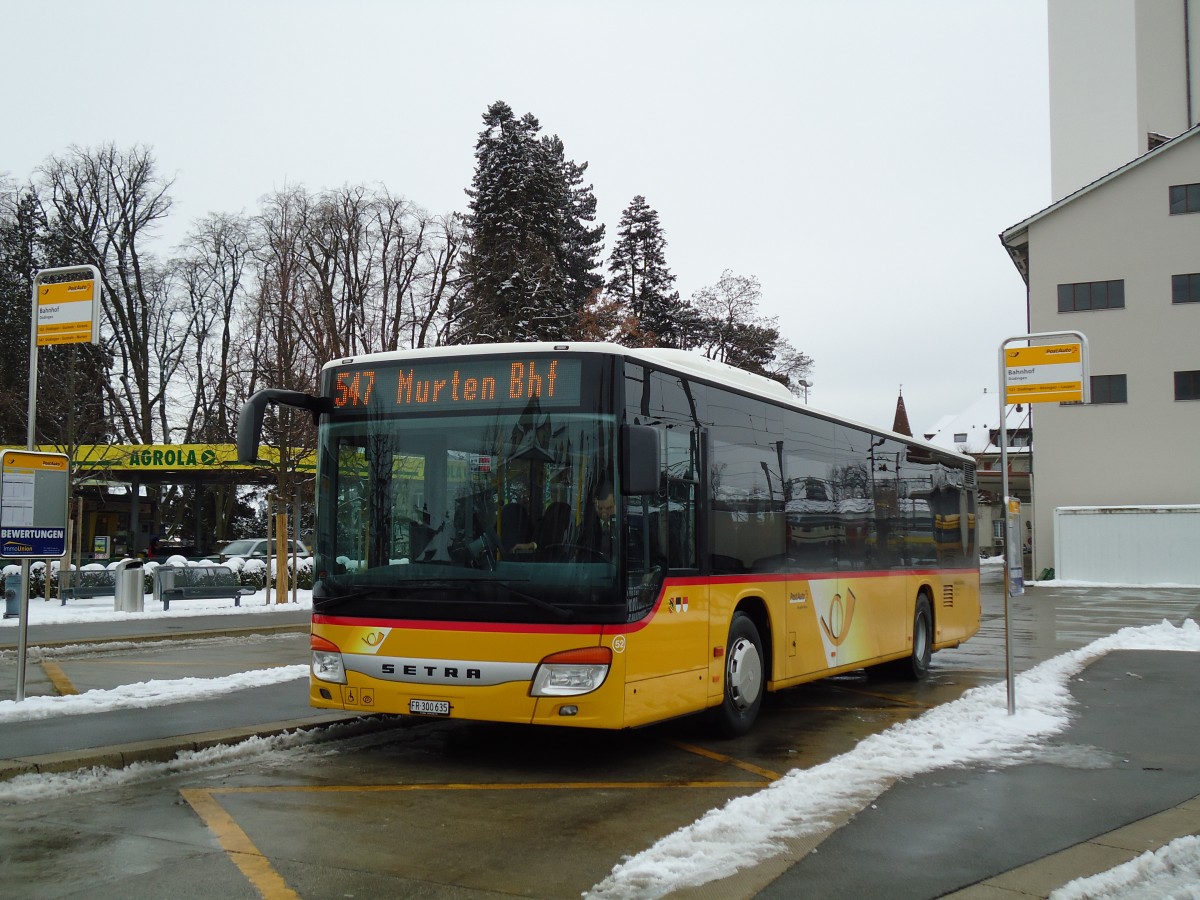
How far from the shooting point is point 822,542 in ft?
37.1

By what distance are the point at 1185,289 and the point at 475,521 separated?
4227cm

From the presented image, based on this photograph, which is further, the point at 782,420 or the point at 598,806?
the point at 782,420

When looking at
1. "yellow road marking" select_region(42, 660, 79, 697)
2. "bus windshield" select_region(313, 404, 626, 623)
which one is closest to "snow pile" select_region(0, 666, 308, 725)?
"yellow road marking" select_region(42, 660, 79, 697)

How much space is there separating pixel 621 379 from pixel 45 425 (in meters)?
36.0

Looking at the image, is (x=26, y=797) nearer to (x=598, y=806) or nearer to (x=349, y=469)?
(x=349, y=469)

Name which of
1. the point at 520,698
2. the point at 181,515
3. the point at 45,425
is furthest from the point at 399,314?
the point at 520,698

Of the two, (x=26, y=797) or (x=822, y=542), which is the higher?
(x=822, y=542)

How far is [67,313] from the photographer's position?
35.4ft

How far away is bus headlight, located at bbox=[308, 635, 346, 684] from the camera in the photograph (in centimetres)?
840

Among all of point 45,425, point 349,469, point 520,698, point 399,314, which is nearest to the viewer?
point 520,698

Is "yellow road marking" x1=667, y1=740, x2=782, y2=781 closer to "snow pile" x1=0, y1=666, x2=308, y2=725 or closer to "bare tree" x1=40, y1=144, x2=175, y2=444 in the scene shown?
"snow pile" x1=0, y1=666, x2=308, y2=725

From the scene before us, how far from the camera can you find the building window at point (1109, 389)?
43.9 m

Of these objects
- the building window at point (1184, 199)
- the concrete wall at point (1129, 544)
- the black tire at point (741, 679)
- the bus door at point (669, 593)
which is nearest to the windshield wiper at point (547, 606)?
the bus door at point (669, 593)

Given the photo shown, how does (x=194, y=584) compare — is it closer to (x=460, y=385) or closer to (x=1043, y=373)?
(x=460, y=385)
